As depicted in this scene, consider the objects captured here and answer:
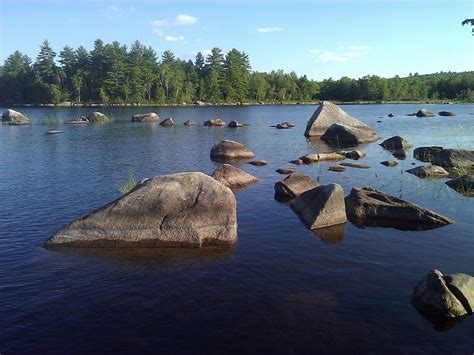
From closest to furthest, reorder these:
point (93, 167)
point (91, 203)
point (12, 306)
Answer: point (12, 306), point (91, 203), point (93, 167)

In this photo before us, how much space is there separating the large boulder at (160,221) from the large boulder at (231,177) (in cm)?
853

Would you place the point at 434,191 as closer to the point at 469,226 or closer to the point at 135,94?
the point at 469,226

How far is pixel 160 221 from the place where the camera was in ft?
60.1

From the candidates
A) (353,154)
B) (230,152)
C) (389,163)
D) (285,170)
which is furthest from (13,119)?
(389,163)

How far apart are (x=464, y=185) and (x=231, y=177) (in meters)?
15.7

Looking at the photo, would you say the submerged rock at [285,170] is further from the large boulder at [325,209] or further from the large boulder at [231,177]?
the large boulder at [325,209]

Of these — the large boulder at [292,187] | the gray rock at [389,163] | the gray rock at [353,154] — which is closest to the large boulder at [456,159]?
the gray rock at [389,163]

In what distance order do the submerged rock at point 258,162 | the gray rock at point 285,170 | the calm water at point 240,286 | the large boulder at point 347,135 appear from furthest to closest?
the large boulder at point 347,135 → the submerged rock at point 258,162 → the gray rock at point 285,170 → the calm water at point 240,286

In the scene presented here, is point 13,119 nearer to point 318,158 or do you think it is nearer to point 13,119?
point 13,119

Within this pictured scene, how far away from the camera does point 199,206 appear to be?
18.9 meters

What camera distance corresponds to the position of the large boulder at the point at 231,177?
92.7 feet

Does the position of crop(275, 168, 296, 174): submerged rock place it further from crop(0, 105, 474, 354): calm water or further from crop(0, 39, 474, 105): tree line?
crop(0, 39, 474, 105): tree line

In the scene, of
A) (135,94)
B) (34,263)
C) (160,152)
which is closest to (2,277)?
(34,263)

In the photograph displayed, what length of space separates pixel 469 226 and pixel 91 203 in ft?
68.0
